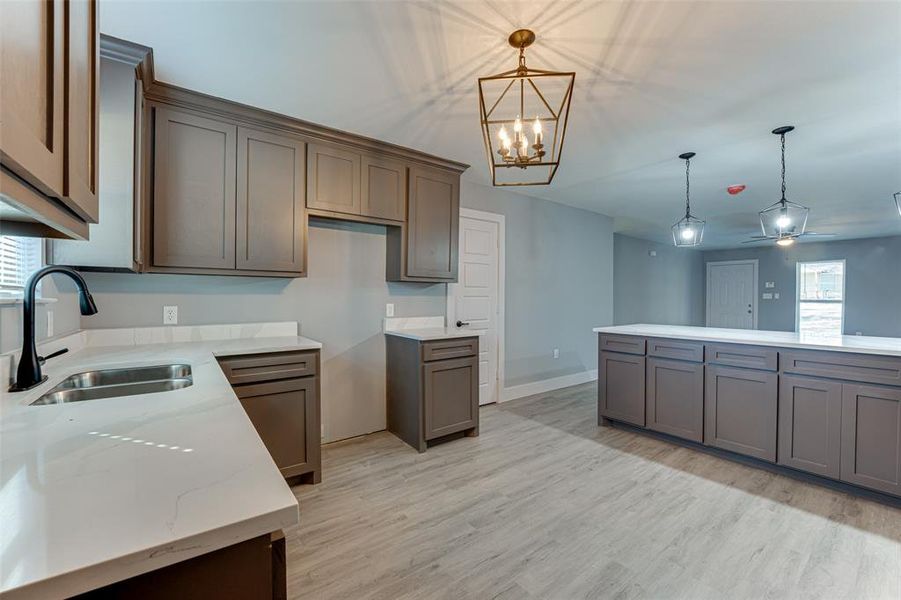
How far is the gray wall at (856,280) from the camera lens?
7.05 meters

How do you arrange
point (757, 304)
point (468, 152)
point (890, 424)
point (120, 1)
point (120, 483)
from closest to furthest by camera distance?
point (120, 483), point (120, 1), point (890, 424), point (468, 152), point (757, 304)

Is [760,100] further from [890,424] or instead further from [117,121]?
[117,121]

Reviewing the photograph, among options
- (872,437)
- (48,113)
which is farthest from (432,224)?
(872,437)

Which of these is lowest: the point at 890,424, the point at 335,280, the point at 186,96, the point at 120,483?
the point at 890,424

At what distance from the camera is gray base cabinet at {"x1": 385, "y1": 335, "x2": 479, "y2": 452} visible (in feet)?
10.1

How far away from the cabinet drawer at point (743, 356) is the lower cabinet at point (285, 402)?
2.91 metres

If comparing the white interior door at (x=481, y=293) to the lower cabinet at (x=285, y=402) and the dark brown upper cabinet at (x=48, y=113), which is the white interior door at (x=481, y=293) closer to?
the lower cabinet at (x=285, y=402)

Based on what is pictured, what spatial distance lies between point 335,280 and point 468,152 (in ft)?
5.24

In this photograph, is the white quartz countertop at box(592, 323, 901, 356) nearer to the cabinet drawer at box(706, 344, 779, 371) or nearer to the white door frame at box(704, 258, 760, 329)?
the cabinet drawer at box(706, 344, 779, 371)

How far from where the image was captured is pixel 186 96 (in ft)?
7.83

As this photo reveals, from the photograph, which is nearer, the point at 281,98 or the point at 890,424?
the point at 890,424

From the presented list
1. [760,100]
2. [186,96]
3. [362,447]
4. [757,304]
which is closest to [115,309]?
[186,96]

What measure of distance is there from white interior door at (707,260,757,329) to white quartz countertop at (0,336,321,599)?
414 inches

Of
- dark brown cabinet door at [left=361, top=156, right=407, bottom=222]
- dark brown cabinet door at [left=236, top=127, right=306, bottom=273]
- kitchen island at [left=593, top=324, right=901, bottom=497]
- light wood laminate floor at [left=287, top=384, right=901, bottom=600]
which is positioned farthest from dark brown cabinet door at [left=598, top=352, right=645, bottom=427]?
dark brown cabinet door at [left=236, top=127, right=306, bottom=273]
